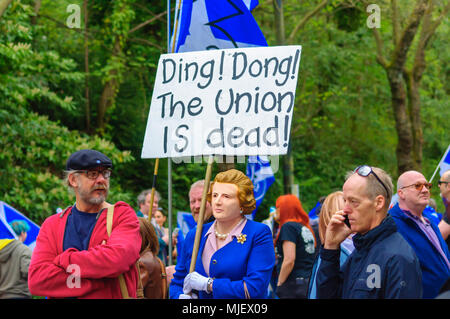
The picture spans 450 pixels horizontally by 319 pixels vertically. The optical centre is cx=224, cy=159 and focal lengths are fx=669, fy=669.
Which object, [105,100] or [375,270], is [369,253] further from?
[105,100]

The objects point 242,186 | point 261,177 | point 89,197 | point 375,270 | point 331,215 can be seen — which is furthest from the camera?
point 261,177

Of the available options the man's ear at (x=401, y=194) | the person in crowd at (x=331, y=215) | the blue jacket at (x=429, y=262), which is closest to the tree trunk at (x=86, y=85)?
the man's ear at (x=401, y=194)

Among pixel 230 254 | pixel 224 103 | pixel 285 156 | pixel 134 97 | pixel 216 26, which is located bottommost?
pixel 230 254

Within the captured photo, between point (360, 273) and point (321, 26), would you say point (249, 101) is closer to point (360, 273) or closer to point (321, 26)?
point (360, 273)

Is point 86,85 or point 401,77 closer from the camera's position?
point 401,77

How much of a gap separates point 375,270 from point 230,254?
1.09m

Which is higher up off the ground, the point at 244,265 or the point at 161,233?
the point at 244,265

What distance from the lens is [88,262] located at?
3908 mm

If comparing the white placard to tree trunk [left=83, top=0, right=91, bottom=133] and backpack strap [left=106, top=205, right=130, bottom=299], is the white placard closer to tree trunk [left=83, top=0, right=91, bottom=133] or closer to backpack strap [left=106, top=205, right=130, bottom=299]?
backpack strap [left=106, top=205, right=130, bottom=299]

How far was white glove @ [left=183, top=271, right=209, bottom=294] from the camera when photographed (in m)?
4.18

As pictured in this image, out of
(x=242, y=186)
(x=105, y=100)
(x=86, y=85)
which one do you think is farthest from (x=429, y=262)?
(x=86, y=85)

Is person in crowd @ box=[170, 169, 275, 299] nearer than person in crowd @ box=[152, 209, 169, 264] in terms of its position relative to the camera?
Yes

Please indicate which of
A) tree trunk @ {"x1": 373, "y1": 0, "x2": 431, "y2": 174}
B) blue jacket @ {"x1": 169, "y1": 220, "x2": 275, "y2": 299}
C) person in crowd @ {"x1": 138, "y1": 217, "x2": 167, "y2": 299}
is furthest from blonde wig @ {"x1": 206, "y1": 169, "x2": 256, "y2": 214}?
tree trunk @ {"x1": 373, "y1": 0, "x2": 431, "y2": 174}

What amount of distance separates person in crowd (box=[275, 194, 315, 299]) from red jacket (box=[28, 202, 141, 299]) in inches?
142
